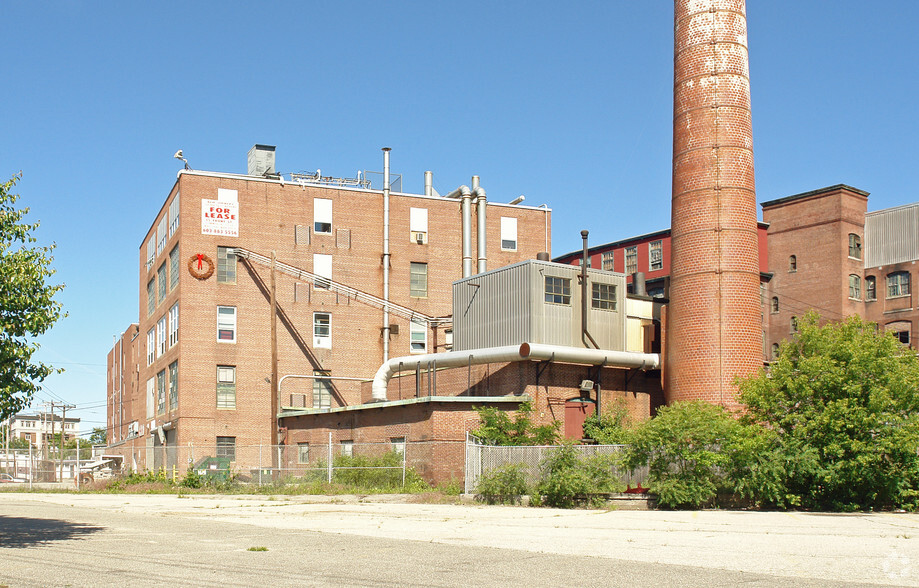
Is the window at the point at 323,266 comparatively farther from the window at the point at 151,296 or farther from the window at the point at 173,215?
the window at the point at 151,296

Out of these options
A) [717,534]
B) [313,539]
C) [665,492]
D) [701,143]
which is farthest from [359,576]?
[701,143]

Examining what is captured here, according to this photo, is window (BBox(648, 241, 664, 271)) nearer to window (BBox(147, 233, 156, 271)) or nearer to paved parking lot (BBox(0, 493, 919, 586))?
window (BBox(147, 233, 156, 271))

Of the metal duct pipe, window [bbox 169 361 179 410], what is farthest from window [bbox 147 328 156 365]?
the metal duct pipe

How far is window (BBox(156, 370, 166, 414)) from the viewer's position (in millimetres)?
53781

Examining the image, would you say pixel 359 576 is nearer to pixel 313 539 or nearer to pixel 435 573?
pixel 435 573

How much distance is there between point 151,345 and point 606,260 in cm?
3009

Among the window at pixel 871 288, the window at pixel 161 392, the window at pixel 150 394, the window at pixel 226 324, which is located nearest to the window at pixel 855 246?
the window at pixel 871 288

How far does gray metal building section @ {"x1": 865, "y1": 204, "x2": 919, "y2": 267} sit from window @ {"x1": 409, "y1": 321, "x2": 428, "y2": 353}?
31.6m

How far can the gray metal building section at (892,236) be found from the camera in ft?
207

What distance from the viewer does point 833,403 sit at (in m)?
25.4

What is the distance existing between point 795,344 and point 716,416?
3.16m

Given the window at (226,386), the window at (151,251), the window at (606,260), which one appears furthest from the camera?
the window at (606,260)

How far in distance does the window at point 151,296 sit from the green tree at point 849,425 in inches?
1668

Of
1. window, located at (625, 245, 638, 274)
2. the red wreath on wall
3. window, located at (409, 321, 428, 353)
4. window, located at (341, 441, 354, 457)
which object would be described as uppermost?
window, located at (625, 245, 638, 274)
